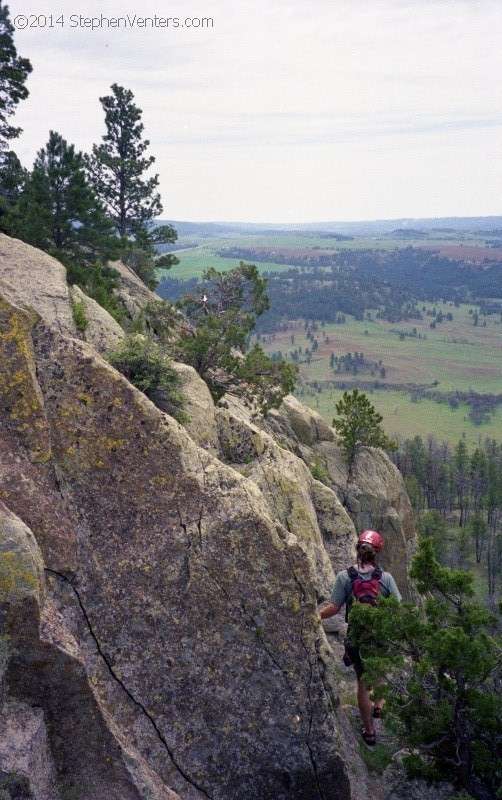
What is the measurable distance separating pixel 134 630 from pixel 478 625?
21.8ft

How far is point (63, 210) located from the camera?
31844mm

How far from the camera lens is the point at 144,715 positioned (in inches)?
436

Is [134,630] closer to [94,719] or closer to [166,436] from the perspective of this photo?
[94,719]

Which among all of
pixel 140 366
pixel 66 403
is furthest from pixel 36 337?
pixel 140 366

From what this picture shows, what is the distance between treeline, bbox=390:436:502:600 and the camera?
107 meters

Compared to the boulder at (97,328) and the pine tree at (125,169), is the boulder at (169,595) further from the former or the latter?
the pine tree at (125,169)

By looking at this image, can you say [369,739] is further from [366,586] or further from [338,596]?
[366,586]

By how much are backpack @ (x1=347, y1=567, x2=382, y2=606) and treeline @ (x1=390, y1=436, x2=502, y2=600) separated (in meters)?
92.4

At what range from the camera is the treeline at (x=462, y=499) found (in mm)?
106688

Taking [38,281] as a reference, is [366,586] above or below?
below

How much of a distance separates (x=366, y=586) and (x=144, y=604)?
4648mm

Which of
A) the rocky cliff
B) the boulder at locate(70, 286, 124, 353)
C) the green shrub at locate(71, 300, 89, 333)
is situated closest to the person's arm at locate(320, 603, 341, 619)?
the rocky cliff

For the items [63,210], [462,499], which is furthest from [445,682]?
[462,499]

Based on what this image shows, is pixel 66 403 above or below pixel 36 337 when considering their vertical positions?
below
